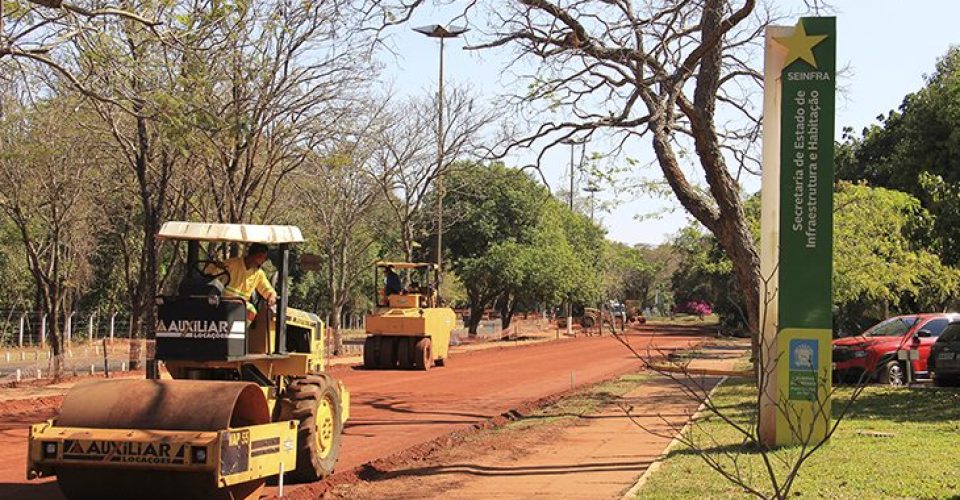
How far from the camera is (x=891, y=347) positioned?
2280cm

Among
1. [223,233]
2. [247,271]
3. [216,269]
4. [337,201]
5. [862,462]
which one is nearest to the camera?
[223,233]

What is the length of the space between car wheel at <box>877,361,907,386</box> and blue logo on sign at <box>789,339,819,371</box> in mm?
10907

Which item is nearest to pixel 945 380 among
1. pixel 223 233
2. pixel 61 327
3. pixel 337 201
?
pixel 223 233

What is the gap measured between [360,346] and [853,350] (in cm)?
2584

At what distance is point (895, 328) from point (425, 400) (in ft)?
36.8

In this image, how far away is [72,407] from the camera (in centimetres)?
927

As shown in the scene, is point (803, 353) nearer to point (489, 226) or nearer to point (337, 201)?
point (337, 201)

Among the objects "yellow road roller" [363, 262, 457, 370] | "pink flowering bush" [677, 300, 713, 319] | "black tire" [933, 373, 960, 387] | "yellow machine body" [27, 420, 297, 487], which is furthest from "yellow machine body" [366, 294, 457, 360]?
"pink flowering bush" [677, 300, 713, 319]

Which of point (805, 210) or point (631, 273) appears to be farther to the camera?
point (631, 273)

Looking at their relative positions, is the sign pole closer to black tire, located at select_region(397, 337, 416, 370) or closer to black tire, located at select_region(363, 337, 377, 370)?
black tire, located at select_region(397, 337, 416, 370)

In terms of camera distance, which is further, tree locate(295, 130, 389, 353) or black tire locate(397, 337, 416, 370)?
tree locate(295, 130, 389, 353)

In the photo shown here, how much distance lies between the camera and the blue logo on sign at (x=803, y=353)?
496 inches

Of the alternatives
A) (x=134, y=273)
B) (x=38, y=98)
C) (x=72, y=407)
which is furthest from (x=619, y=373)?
(x=134, y=273)

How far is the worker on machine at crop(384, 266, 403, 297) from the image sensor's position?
102 feet
